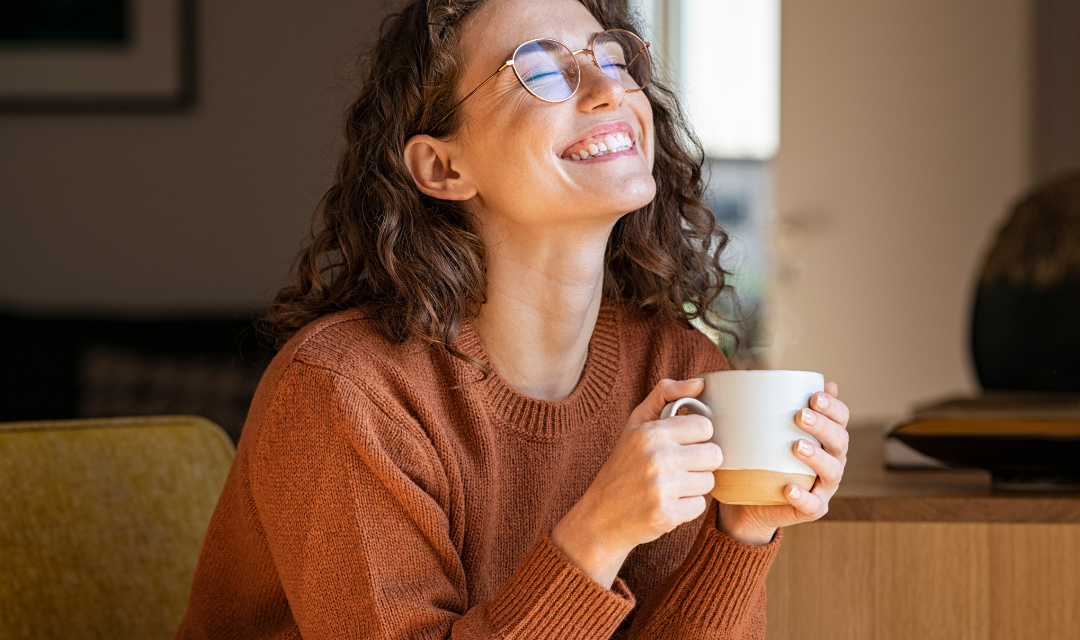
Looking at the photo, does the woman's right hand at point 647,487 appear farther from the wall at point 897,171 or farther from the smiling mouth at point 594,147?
the wall at point 897,171

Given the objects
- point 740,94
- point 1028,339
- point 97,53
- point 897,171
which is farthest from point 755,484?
point 740,94

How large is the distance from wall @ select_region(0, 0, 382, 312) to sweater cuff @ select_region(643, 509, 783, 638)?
1.97 meters

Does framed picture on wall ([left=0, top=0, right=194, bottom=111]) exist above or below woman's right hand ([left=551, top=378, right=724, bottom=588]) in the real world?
above

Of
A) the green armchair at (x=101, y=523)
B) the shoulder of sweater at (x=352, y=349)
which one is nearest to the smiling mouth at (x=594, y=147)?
the shoulder of sweater at (x=352, y=349)

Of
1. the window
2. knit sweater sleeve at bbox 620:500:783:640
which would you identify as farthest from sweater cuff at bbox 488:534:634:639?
the window

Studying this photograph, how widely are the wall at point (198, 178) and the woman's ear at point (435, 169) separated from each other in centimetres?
164

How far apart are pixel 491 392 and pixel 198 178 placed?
1.93 metres

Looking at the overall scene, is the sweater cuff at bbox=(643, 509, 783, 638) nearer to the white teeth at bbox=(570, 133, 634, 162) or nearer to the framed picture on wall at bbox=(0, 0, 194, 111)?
the white teeth at bbox=(570, 133, 634, 162)

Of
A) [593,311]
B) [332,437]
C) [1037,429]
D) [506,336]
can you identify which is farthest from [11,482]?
[1037,429]

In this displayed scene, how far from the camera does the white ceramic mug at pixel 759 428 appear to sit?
76 centimetres

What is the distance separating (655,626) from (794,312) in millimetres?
3111

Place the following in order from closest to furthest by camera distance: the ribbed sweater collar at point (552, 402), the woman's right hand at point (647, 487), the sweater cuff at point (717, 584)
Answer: the woman's right hand at point (647, 487)
the sweater cuff at point (717, 584)
the ribbed sweater collar at point (552, 402)

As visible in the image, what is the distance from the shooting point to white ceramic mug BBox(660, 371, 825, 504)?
0.76m

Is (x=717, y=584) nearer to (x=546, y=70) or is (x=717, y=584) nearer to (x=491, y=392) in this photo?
(x=491, y=392)
